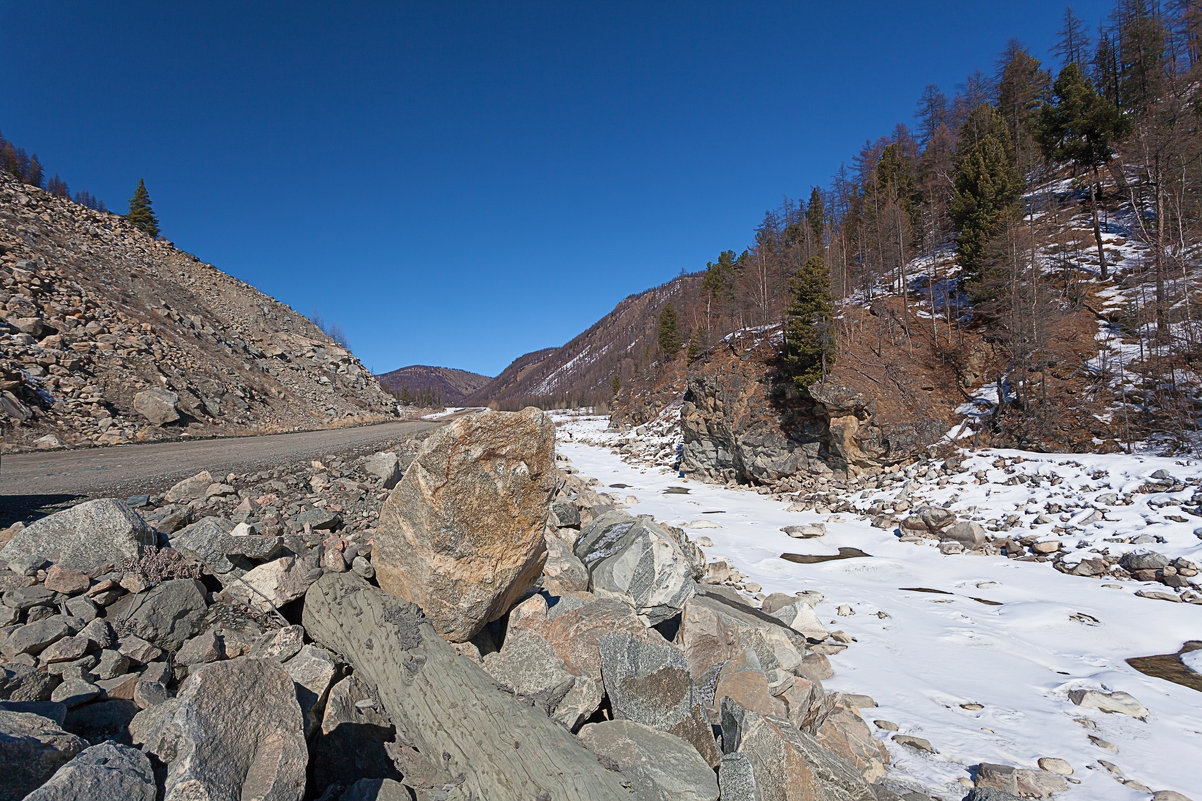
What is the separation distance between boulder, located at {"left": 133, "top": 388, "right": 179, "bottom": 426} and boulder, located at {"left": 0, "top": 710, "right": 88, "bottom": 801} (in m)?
17.9

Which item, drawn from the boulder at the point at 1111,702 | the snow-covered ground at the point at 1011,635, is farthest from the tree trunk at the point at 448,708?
the boulder at the point at 1111,702

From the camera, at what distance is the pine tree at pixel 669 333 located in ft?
177

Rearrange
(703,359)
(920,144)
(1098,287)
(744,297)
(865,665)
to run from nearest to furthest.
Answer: (865,665) < (1098,287) < (703,359) < (744,297) < (920,144)

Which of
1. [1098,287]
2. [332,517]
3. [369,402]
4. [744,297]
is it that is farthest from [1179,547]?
[369,402]

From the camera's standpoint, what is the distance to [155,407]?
1609 cm

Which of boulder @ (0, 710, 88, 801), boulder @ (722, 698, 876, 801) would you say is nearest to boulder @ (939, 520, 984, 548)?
boulder @ (722, 698, 876, 801)

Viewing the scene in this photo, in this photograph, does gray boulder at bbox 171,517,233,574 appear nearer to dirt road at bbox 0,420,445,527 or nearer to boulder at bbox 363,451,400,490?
dirt road at bbox 0,420,445,527

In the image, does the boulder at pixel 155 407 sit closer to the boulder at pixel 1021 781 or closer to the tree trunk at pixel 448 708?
the tree trunk at pixel 448 708

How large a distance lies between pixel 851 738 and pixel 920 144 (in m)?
74.2

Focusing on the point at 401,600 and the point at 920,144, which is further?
the point at 920,144

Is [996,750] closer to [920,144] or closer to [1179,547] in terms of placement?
[1179,547]

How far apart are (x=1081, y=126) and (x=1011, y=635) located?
38.7 m

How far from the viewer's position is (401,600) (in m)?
4.43

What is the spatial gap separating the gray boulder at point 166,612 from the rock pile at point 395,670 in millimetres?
15
